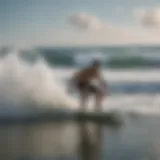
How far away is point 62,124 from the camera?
3.00ft

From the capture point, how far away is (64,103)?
2.99 feet

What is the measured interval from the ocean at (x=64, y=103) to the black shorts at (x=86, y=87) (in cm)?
3

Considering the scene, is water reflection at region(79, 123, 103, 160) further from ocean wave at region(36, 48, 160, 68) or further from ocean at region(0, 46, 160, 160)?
ocean wave at region(36, 48, 160, 68)

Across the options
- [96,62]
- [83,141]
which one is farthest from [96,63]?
[83,141]

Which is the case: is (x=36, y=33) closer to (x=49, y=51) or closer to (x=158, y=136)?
(x=49, y=51)

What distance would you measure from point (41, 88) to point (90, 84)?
13 cm

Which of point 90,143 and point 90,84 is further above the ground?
point 90,84

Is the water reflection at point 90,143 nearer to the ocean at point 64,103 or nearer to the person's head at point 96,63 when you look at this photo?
the ocean at point 64,103

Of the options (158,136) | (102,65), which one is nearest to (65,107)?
(102,65)

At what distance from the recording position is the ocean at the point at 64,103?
908 mm

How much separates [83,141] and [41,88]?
0.61ft

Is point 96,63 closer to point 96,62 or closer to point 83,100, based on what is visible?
point 96,62

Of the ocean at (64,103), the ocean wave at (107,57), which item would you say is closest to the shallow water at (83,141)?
the ocean at (64,103)

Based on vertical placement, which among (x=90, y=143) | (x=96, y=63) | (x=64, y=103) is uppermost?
(x=96, y=63)
